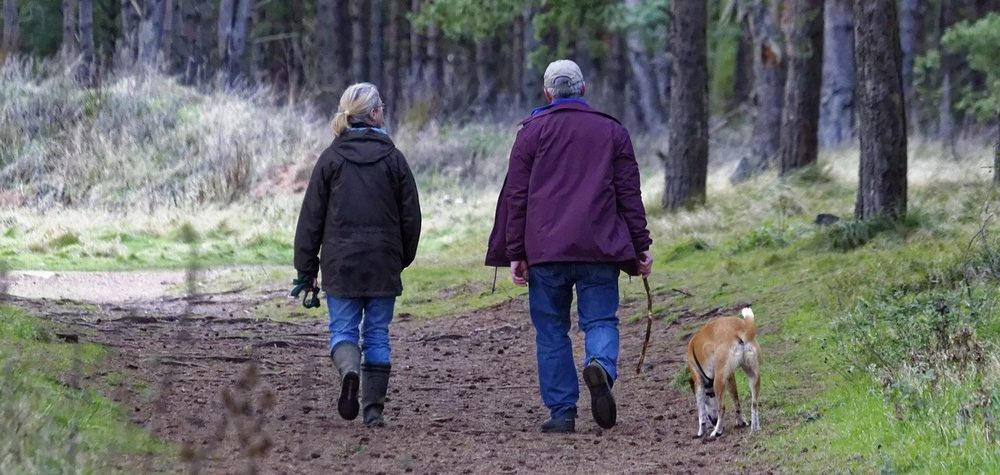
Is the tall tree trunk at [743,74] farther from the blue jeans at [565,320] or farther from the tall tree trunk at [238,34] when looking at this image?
the blue jeans at [565,320]

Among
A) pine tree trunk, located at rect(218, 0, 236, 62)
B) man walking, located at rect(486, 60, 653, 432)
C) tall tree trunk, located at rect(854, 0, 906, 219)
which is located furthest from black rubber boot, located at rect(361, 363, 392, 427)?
pine tree trunk, located at rect(218, 0, 236, 62)

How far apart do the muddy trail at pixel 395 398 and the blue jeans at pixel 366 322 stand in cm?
43

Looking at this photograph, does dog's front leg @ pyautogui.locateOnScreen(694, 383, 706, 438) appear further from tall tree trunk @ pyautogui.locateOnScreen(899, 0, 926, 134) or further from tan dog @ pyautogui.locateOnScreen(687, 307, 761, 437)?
tall tree trunk @ pyautogui.locateOnScreen(899, 0, 926, 134)

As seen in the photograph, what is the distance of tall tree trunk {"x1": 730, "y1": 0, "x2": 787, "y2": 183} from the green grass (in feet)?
61.2

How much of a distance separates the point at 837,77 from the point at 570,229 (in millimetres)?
19038

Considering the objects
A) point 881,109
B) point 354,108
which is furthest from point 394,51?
point 354,108

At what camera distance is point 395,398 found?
9.60 metres

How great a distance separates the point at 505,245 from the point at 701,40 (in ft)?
37.2

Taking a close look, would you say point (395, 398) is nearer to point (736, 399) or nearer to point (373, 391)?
point (373, 391)

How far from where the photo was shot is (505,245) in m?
8.23

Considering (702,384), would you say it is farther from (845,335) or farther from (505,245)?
(845,335)

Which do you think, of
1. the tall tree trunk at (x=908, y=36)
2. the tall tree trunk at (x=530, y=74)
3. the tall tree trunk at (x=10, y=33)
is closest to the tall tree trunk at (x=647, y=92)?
the tall tree trunk at (x=530, y=74)

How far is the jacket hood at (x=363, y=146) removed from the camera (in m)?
8.20

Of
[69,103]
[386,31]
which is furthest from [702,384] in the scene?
[386,31]
